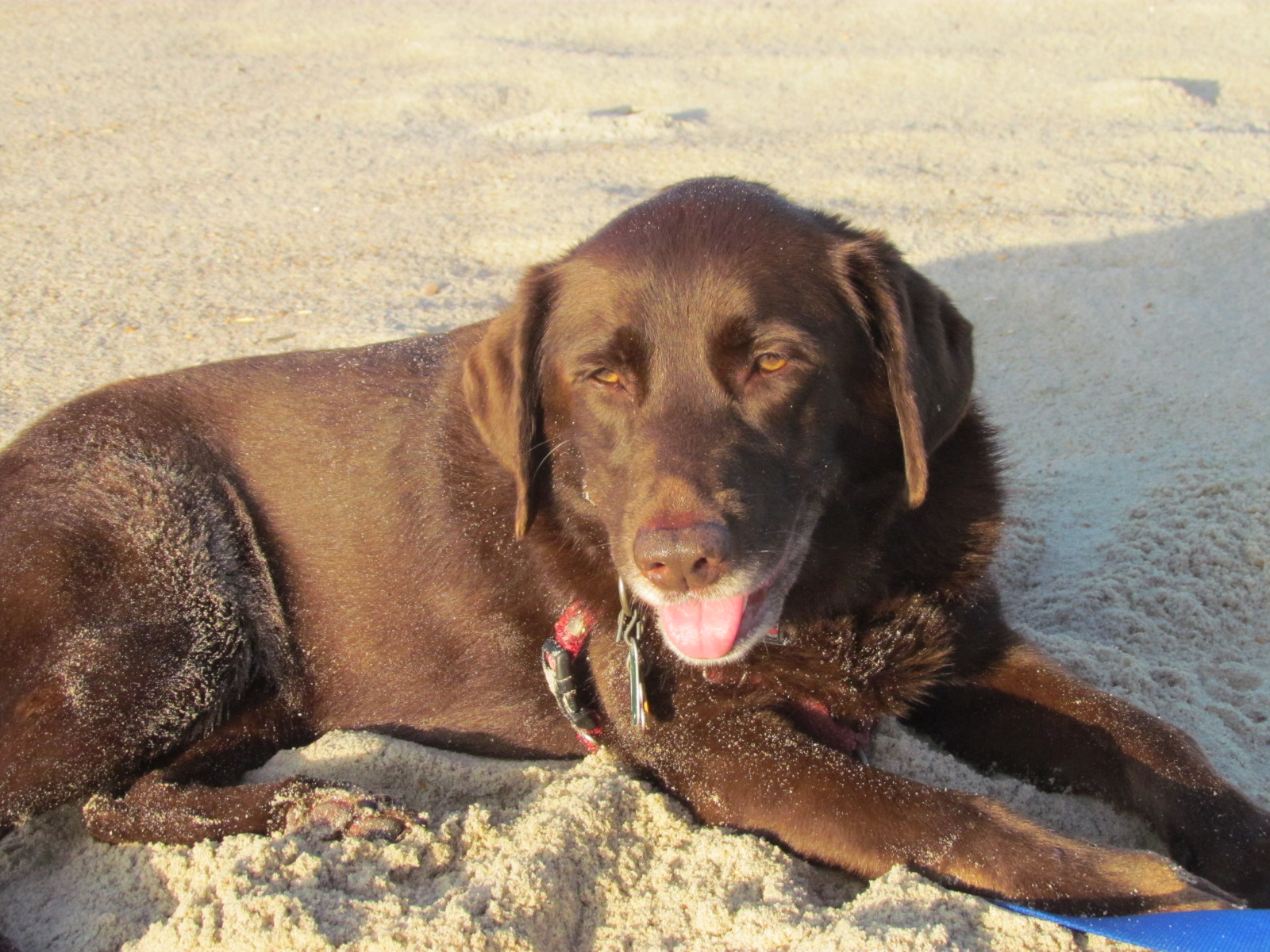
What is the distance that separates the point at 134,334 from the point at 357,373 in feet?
9.09

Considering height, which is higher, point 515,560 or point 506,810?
point 515,560

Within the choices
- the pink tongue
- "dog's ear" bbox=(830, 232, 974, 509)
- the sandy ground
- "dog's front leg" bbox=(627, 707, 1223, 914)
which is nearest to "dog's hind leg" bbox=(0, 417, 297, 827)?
the sandy ground

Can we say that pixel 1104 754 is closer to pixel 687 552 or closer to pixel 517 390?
pixel 687 552

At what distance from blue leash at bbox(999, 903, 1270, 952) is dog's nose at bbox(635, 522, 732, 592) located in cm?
92

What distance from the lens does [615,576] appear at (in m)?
2.96

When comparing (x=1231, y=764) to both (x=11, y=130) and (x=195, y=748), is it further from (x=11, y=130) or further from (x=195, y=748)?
(x=11, y=130)

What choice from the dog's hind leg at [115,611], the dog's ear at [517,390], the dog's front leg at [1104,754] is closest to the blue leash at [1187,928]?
the dog's front leg at [1104,754]

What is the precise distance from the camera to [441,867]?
2582 millimetres

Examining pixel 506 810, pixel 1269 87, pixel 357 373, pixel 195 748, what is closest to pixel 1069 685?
pixel 506 810

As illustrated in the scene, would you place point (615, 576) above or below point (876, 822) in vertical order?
above

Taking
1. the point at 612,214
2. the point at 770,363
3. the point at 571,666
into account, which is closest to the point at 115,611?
the point at 571,666

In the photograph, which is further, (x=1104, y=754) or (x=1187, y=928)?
(x=1104, y=754)

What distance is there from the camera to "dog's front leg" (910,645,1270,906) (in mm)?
2510

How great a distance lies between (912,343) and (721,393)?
0.50m
